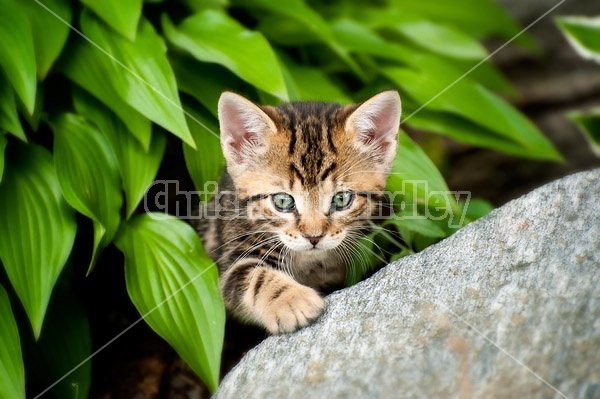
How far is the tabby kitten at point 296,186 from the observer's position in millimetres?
2607

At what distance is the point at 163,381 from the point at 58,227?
90cm

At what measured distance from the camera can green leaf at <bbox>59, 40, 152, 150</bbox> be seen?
2869mm

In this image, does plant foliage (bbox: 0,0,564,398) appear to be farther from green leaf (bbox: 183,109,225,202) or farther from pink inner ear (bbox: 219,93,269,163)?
pink inner ear (bbox: 219,93,269,163)

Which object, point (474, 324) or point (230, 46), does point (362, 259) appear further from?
point (230, 46)

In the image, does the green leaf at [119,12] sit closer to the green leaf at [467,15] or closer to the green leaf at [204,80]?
the green leaf at [204,80]

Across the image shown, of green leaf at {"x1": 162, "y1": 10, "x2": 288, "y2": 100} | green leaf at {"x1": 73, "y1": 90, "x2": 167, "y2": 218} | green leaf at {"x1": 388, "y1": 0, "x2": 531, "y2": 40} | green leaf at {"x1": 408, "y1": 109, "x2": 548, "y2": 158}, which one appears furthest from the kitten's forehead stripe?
green leaf at {"x1": 388, "y1": 0, "x2": 531, "y2": 40}

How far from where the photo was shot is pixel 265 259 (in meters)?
2.75

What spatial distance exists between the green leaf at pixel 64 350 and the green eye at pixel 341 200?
45.4 inches

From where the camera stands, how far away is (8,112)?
8.77ft

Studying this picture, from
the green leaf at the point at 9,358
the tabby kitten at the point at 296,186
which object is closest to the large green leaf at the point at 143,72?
the tabby kitten at the point at 296,186

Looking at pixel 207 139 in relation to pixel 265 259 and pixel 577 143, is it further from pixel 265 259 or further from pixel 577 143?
pixel 577 143

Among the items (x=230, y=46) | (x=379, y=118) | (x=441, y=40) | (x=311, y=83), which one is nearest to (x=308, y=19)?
(x=311, y=83)

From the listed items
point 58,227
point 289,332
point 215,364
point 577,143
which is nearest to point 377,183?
point 289,332

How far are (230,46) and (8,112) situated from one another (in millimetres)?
978
